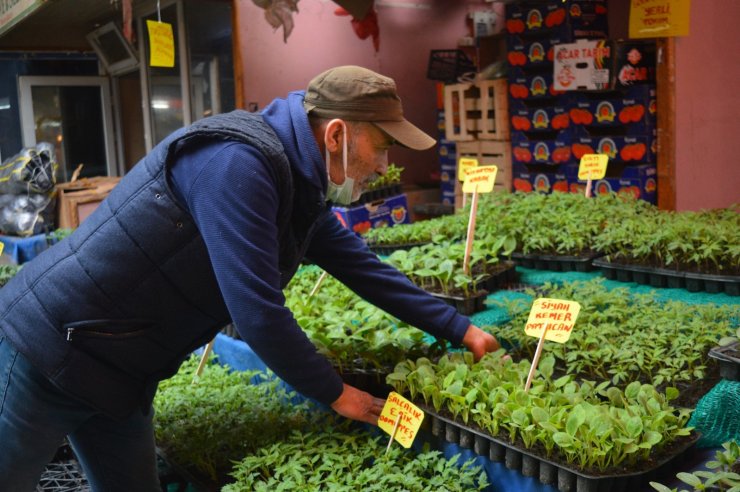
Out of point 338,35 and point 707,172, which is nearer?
point 707,172

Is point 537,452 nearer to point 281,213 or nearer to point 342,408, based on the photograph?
point 342,408

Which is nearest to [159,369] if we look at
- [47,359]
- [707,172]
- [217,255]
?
[47,359]

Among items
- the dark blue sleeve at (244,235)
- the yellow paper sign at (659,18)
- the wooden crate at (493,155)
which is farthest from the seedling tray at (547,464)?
the wooden crate at (493,155)

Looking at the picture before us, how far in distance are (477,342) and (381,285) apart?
1.06ft

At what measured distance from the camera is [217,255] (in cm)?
156

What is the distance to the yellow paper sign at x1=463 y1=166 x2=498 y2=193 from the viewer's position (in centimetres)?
293

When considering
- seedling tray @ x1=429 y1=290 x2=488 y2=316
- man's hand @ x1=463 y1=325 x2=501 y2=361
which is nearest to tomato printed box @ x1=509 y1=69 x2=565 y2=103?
seedling tray @ x1=429 y1=290 x2=488 y2=316

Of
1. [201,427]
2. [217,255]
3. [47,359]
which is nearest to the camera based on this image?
[217,255]

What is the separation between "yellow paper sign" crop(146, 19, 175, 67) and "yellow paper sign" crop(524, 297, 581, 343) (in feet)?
10.9

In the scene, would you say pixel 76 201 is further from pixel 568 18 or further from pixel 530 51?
pixel 568 18

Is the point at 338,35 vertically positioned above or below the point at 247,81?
Result: above

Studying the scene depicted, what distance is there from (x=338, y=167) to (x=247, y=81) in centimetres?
502

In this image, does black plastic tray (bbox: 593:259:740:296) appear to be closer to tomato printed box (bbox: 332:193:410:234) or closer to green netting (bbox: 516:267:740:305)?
green netting (bbox: 516:267:740:305)

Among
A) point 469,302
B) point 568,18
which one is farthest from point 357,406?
point 568,18
